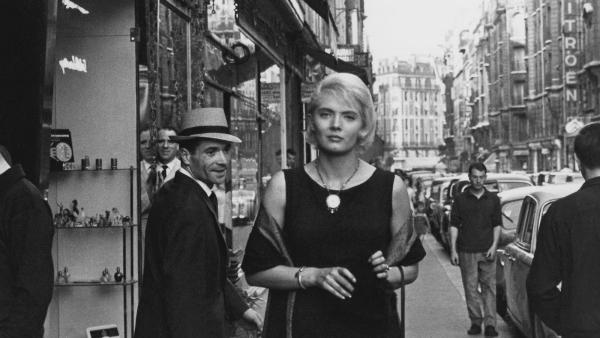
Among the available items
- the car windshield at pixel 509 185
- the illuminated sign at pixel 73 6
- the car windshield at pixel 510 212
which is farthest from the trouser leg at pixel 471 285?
the car windshield at pixel 509 185

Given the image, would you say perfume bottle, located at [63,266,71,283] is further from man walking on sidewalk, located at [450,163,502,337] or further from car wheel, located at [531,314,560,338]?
man walking on sidewalk, located at [450,163,502,337]

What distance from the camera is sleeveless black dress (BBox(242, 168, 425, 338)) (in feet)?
11.9

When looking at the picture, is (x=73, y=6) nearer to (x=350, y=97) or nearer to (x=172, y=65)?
(x=172, y=65)

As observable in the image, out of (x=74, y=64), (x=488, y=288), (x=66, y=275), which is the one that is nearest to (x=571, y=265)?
(x=66, y=275)

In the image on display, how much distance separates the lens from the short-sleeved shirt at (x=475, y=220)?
11.8 m

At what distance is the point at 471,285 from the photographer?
11625mm

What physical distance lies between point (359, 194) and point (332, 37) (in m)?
40.2

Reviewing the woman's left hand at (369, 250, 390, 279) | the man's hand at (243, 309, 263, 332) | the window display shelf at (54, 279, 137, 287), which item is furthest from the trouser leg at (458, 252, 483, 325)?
the woman's left hand at (369, 250, 390, 279)

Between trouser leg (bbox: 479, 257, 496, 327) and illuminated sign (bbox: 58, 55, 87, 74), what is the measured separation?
5419 millimetres

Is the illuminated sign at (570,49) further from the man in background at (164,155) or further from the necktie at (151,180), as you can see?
the necktie at (151,180)

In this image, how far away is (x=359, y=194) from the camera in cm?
372

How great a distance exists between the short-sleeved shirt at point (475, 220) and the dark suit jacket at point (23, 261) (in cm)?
802

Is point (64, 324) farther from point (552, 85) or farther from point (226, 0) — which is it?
point (552, 85)

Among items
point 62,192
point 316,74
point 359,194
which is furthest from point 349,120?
point 316,74
